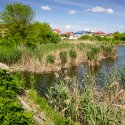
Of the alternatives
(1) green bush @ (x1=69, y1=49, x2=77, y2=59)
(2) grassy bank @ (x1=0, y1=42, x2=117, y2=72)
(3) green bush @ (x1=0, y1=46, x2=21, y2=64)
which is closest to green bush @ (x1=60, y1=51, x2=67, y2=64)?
(2) grassy bank @ (x1=0, y1=42, x2=117, y2=72)

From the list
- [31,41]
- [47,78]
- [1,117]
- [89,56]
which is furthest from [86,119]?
[31,41]

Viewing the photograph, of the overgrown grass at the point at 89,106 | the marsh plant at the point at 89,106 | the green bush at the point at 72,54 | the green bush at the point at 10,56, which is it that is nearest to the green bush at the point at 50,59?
the green bush at the point at 10,56

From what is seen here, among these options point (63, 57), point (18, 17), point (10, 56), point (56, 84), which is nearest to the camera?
point (56, 84)

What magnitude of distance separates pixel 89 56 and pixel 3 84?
66.9 ft

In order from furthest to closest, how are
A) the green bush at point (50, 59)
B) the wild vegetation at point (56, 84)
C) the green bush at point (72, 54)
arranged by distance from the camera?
the green bush at point (72, 54) < the green bush at point (50, 59) < the wild vegetation at point (56, 84)

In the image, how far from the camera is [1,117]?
7.71m

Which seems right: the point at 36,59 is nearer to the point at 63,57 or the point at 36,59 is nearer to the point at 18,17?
the point at 63,57

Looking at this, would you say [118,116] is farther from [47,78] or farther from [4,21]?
[4,21]

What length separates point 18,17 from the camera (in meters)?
41.6

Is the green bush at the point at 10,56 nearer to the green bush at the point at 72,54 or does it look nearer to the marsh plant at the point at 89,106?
Result: the green bush at the point at 72,54

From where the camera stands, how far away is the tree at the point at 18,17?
41062 mm

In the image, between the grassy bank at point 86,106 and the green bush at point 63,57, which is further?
the green bush at point 63,57

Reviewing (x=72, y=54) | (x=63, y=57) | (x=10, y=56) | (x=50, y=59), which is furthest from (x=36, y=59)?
(x=72, y=54)

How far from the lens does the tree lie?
4106cm
